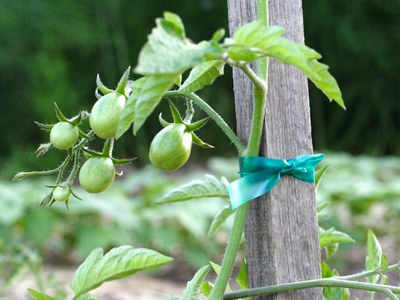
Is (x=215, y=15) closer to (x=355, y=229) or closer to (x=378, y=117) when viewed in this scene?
(x=378, y=117)

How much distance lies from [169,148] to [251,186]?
0.59ft

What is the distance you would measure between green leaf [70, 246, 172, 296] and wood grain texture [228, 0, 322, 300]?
8.2 inches

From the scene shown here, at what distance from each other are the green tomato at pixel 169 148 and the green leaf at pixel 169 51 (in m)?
0.14

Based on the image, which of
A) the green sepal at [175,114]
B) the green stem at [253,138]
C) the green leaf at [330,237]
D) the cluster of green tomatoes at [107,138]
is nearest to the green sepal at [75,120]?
the cluster of green tomatoes at [107,138]

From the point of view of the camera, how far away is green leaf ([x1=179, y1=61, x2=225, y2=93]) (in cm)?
84

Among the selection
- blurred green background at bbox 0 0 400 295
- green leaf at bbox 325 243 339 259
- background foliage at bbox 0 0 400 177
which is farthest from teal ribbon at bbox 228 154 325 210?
background foliage at bbox 0 0 400 177

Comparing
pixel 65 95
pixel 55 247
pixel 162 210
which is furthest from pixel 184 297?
pixel 65 95

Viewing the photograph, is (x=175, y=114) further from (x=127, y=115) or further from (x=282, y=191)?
(x=282, y=191)

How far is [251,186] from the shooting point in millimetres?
938

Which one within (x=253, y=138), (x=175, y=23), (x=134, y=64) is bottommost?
(x=253, y=138)

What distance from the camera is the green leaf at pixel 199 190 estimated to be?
90 centimetres

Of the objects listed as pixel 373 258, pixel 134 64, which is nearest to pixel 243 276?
pixel 373 258

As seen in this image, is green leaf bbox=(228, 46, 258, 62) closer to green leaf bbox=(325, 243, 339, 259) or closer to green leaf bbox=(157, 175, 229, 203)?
green leaf bbox=(157, 175, 229, 203)

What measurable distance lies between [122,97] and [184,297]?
242 millimetres
